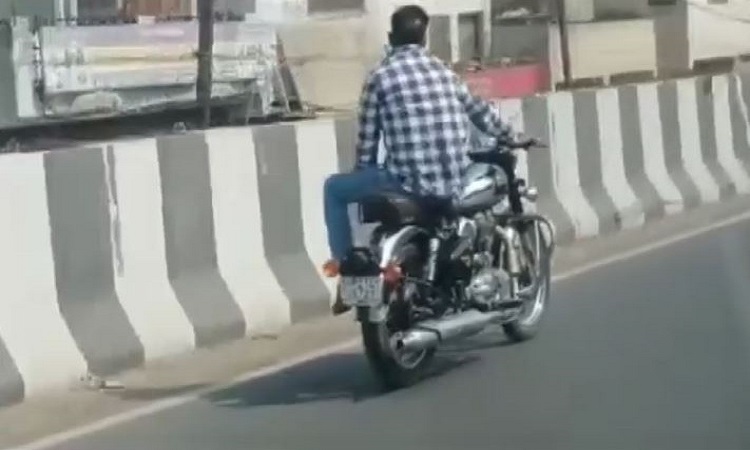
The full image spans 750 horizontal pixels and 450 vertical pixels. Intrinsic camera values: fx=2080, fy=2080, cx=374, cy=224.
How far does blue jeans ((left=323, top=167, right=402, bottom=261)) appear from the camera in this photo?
10.4 metres

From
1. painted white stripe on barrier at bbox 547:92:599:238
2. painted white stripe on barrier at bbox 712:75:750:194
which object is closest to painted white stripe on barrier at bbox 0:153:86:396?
painted white stripe on barrier at bbox 547:92:599:238

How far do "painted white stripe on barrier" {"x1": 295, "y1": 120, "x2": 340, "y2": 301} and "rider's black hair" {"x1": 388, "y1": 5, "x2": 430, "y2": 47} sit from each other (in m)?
2.09

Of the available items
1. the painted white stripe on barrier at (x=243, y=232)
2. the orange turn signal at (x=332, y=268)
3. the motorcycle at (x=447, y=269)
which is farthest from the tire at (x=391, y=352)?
the painted white stripe on barrier at (x=243, y=232)

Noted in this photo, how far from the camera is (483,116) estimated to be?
1127cm

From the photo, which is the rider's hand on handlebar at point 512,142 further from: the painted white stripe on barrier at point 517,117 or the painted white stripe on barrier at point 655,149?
the painted white stripe on barrier at point 655,149

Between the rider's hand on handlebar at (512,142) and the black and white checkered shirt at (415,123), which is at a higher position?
the black and white checkered shirt at (415,123)

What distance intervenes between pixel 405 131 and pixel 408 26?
1.79ft

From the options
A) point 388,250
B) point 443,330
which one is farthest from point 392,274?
point 443,330

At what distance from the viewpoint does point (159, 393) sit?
10.1 m

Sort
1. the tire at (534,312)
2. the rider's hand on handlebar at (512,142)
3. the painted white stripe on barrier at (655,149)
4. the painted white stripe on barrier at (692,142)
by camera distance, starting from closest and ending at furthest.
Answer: the rider's hand on handlebar at (512,142), the tire at (534,312), the painted white stripe on barrier at (655,149), the painted white stripe on barrier at (692,142)

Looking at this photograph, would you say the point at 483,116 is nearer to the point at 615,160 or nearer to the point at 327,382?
the point at 327,382

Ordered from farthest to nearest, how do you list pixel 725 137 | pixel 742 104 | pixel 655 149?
1. pixel 742 104
2. pixel 725 137
3. pixel 655 149

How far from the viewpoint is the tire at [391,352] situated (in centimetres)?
984

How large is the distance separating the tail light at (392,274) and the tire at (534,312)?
149 centimetres
